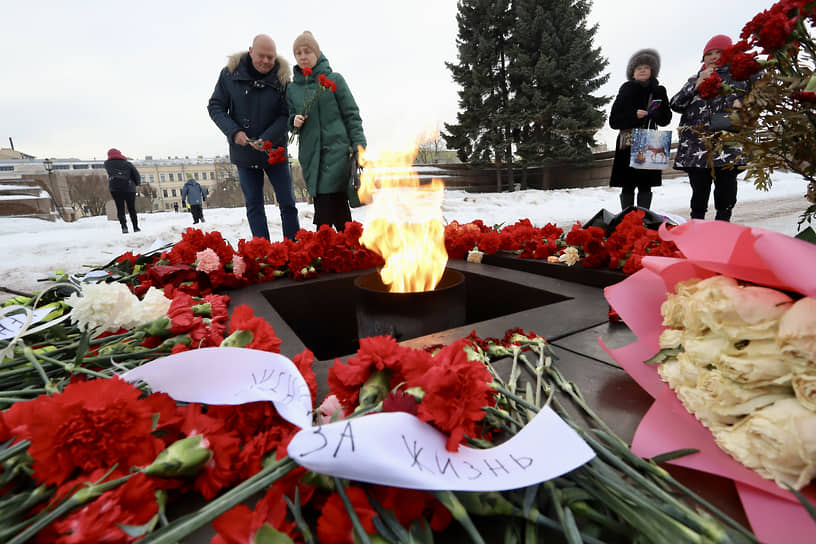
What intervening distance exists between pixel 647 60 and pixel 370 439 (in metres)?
5.21

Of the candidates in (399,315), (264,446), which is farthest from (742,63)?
(399,315)

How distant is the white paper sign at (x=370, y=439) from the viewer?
0.53 m

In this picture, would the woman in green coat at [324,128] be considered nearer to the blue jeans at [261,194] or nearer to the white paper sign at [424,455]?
the blue jeans at [261,194]

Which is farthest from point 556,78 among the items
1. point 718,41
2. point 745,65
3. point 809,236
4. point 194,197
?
point 809,236

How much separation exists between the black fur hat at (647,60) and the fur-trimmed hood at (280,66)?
144 inches

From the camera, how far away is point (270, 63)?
369cm

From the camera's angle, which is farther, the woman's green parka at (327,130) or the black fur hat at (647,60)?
the black fur hat at (647,60)

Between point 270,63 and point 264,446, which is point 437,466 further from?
point 270,63

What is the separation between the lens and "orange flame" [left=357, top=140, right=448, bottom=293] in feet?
7.00

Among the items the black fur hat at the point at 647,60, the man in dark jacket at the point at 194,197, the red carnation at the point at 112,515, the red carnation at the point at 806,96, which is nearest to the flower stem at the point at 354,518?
the red carnation at the point at 112,515

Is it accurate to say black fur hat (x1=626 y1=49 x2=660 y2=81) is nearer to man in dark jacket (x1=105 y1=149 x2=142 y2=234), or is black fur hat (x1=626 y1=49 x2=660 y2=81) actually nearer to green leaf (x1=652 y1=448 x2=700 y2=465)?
green leaf (x1=652 y1=448 x2=700 y2=465)

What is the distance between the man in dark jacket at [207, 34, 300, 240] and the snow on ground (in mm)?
1571

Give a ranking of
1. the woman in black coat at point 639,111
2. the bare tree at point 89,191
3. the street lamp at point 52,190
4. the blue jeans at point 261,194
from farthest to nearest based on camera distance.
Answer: the bare tree at point 89,191 → the street lamp at point 52,190 → the woman in black coat at point 639,111 → the blue jeans at point 261,194

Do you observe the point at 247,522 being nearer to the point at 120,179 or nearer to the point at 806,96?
the point at 806,96
